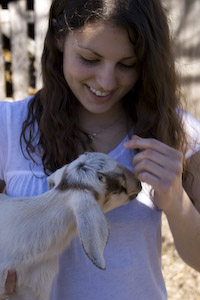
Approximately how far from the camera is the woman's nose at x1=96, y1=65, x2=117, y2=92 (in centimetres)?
174

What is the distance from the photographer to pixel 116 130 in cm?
207

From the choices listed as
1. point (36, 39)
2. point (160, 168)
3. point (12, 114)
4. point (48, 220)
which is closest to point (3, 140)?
point (12, 114)

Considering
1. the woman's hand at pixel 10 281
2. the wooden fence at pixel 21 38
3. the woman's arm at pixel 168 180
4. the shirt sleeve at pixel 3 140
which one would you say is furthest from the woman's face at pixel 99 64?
the wooden fence at pixel 21 38

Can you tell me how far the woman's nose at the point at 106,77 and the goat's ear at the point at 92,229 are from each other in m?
0.53

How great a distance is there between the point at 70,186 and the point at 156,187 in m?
0.37

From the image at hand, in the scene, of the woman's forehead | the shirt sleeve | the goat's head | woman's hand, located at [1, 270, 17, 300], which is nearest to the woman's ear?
the woman's forehead

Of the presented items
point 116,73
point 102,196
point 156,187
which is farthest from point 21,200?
point 116,73

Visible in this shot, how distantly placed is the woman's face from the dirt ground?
8.23ft

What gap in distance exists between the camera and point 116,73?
1.79m

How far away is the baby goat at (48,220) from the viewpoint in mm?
1623

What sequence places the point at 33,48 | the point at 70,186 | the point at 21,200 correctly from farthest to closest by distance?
the point at 33,48 → the point at 21,200 → the point at 70,186

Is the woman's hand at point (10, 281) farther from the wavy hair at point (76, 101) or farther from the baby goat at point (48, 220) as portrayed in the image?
the wavy hair at point (76, 101)

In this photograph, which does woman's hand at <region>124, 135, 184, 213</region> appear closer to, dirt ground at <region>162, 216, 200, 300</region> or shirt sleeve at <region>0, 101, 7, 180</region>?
shirt sleeve at <region>0, 101, 7, 180</region>

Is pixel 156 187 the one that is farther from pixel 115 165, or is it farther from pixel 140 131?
pixel 140 131
